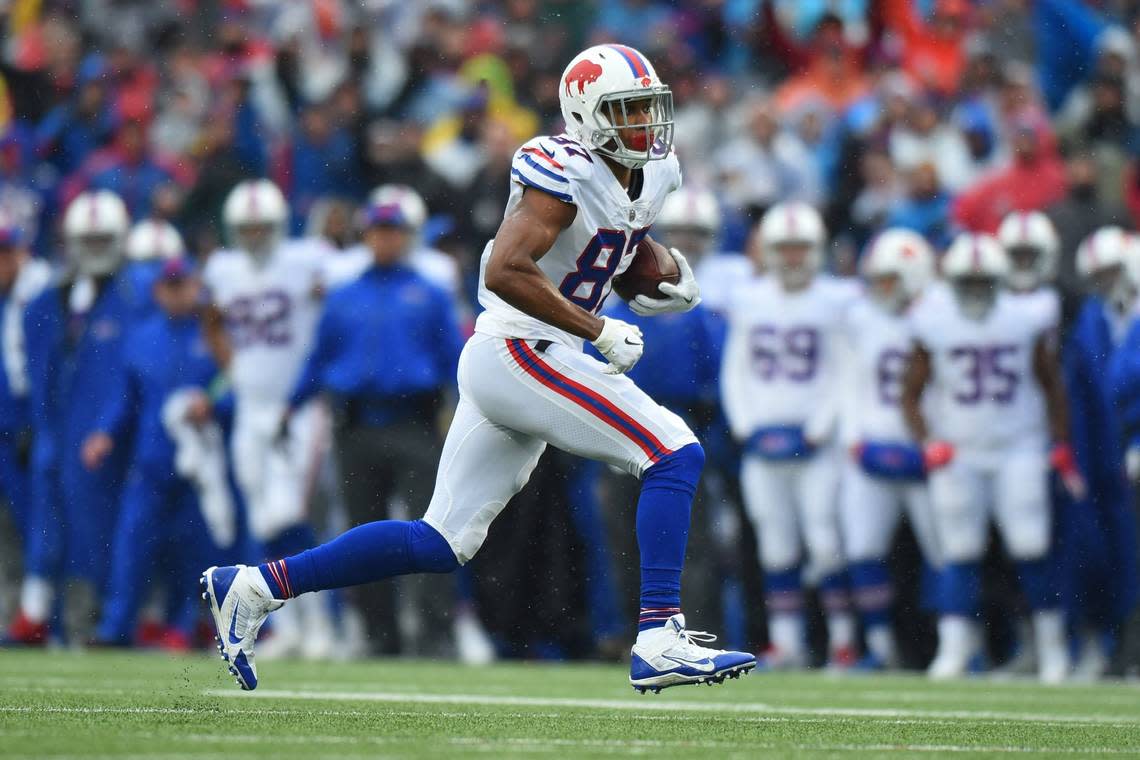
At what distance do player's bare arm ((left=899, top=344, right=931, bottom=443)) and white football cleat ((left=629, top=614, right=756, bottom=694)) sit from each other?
4029mm

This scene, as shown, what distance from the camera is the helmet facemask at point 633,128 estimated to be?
561 cm

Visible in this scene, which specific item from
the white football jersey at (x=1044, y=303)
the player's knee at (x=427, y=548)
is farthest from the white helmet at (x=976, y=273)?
Result: the player's knee at (x=427, y=548)

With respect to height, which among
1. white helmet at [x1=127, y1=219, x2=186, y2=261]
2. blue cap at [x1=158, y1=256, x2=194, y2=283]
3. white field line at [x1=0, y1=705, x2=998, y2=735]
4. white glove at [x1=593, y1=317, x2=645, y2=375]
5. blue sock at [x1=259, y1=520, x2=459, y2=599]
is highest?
white helmet at [x1=127, y1=219, x2=186, y2=261]

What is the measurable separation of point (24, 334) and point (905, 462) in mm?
4557

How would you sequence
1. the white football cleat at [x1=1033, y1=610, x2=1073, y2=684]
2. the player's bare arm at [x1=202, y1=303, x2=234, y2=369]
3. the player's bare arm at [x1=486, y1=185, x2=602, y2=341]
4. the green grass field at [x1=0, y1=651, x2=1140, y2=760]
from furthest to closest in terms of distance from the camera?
the player's bare arm at [x1=202, y1=303, x2=234, y2=369] < the white football cleat at [x1=1033, y1=610, x2=1073, y2=684] < the player's bare arm at [x1=486, y1=185, x2=602, y2=341] < the green grass field at [x1=0, y1=651, x2=1140, y2=760]

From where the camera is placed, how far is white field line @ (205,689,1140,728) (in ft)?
20.0

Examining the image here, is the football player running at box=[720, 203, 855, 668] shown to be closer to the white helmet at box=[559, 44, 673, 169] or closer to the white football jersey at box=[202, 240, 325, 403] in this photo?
the white football jersey at box=[202, 240, 325, 403]

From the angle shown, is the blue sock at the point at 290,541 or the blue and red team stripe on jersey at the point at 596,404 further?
the blue sock at the point at 290,541

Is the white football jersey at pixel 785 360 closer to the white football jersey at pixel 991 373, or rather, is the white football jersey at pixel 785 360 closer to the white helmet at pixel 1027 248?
the white football jersey at pixel 991 373

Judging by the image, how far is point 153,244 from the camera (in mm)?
10805

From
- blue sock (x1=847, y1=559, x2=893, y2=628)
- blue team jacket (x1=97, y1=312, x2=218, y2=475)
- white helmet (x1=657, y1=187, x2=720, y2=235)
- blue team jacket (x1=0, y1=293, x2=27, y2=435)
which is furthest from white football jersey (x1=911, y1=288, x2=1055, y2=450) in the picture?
blue team jacket (x1=0, y1=293, x2=27, y2=435)

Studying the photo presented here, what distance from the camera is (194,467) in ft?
33.1

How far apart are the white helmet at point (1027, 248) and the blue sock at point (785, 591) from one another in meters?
1.70

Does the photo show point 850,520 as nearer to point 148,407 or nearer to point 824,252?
point 824,252
